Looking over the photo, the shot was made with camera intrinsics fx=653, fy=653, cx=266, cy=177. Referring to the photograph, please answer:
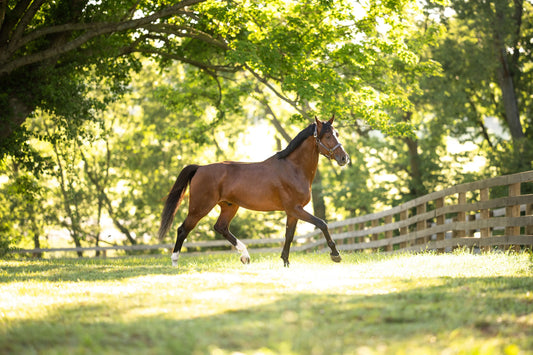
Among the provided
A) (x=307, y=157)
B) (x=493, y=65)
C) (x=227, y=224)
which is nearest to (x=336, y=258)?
(x=307, y=157)

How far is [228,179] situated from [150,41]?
11.4m

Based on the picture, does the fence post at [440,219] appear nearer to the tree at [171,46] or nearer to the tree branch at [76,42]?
the tree at [171,46]

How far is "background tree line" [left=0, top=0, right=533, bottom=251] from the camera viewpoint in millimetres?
17188

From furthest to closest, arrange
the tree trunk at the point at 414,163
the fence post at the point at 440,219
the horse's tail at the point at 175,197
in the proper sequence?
the tree trunk at the point at 414,163 < the fence post at the point at 440,219 < the horse's tail at the point at 175,197

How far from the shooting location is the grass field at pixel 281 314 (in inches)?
191

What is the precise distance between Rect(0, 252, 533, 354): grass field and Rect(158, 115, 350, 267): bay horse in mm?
2798

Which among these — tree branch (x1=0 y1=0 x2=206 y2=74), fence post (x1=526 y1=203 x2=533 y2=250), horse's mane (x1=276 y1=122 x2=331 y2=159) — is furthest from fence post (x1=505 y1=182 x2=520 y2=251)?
tree branch (x1=0 y1=0 x2=206 y2=74)

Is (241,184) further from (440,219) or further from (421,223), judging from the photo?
(421,223)

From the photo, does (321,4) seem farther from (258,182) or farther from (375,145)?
(375,145)

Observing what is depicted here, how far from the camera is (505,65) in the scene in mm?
28453

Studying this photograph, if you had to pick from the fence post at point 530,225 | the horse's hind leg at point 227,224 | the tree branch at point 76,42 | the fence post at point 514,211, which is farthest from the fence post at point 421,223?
the tree branch at point 76,42

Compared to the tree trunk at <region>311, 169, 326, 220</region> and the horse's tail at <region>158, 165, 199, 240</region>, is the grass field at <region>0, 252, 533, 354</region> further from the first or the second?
the tree trunk at <region>311, 169, 326, 220</region>

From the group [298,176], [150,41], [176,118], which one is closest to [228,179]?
[298,176]

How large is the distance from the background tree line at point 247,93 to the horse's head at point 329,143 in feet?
20.6
